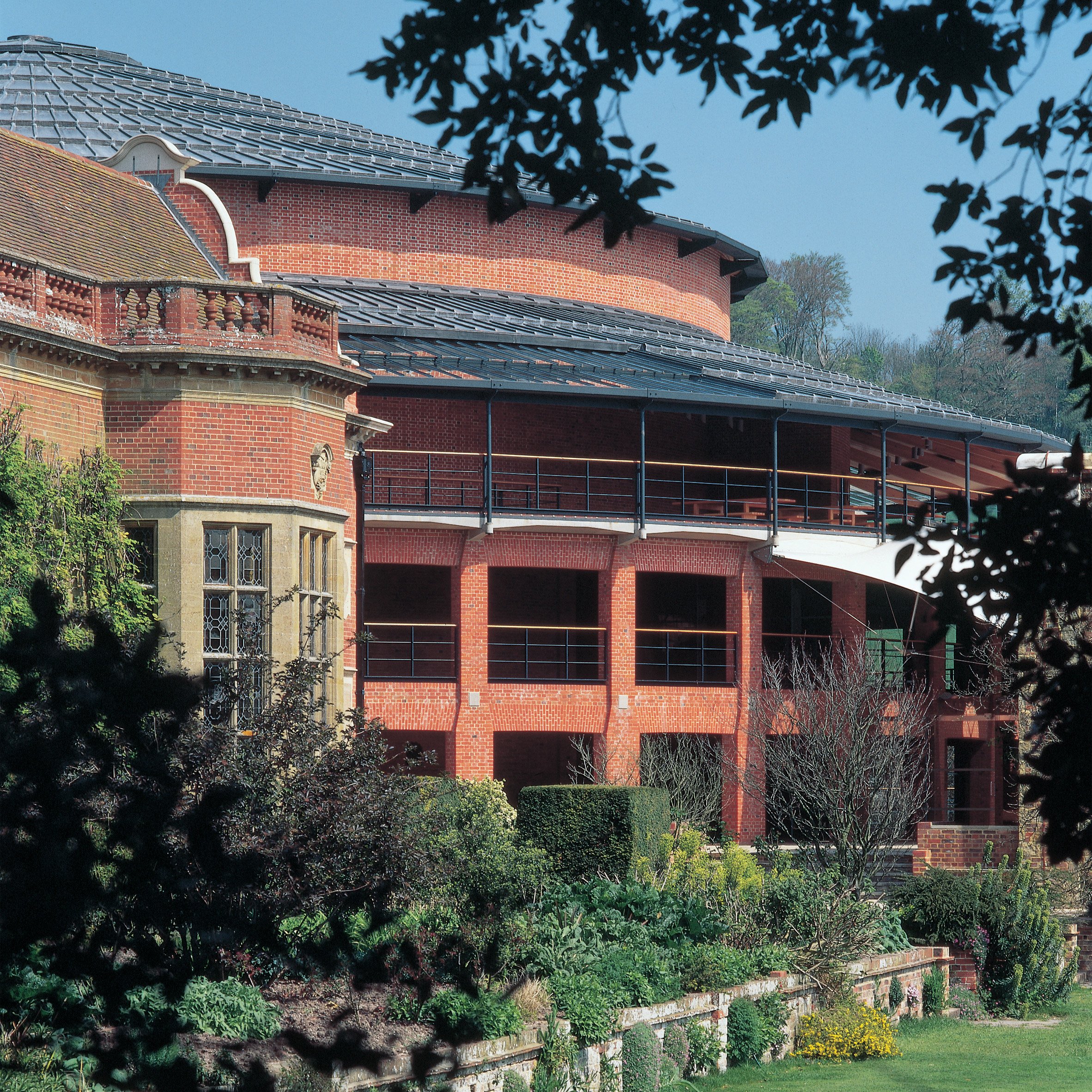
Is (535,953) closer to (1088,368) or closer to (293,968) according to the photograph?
(293,968)

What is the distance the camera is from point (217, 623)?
19.6 meters

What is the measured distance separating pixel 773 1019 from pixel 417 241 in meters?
25.0

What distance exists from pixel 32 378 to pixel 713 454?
2329cm

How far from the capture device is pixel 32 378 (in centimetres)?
1852

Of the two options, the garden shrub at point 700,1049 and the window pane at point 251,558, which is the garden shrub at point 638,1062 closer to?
the garden shrub at point 700,1049

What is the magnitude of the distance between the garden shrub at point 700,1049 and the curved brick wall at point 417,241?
23439 mm

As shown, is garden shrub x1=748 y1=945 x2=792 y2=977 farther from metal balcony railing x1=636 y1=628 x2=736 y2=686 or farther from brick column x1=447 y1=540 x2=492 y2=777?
metal balcony railing x1=636 y1=628 x2=736 y2=686

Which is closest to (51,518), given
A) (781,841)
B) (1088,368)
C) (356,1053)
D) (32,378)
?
(32,378)

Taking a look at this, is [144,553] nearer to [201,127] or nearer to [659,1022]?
[659,1022]

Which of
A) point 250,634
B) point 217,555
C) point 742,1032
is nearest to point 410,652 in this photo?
point 217,555

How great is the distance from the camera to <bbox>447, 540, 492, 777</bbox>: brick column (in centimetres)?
3238

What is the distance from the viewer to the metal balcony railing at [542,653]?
36.3 m

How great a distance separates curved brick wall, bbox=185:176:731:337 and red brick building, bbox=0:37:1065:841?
6cm

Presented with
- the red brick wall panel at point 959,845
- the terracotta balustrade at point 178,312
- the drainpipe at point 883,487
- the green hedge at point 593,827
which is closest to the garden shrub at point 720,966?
the green hedge at point 593,827
